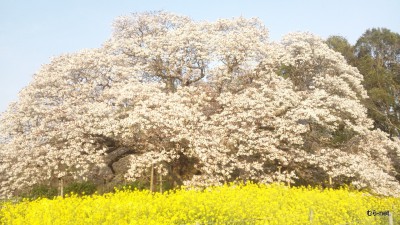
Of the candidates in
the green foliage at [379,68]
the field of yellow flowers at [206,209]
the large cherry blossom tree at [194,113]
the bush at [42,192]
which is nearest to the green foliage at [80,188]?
the bush at [42,192]

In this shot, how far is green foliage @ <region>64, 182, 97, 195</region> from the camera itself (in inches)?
1121

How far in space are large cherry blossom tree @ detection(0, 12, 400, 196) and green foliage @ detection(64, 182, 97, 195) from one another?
10.7ft

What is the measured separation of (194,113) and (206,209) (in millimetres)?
9238

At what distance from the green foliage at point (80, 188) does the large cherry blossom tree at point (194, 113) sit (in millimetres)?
3273

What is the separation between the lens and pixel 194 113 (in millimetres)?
21828

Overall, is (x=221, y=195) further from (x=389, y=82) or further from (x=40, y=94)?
(x=389, y=82)

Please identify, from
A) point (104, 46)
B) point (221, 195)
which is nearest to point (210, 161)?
point (221, 195)

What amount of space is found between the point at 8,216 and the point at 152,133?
9.96 meters

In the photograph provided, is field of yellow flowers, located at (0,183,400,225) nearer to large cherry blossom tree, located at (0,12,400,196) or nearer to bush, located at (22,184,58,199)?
large cherry blossom tree, located at (0,12,400,196)

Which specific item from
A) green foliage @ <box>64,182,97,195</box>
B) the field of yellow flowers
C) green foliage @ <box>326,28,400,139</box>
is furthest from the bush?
green foliage @ <box>326,28,400,139</box>

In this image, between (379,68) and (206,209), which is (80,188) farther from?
(379,68)

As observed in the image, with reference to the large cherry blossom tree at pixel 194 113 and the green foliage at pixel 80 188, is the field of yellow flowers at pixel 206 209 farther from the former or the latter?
the green foliage at pixel 80 188

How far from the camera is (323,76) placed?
27172 mm

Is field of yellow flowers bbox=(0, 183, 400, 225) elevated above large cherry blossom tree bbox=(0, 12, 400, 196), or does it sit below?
below
